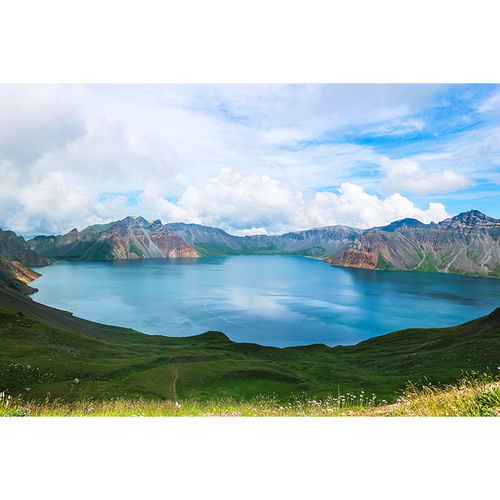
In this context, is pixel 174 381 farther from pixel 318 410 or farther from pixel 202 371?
pixel 318 410

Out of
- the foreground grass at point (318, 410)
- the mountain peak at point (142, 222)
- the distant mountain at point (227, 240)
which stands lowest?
the foreground grass at point (318, 410)

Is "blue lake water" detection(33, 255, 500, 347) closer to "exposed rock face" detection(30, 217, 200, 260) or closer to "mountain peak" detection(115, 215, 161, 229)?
"mountain peak" detection(115, 215, 161, 229)

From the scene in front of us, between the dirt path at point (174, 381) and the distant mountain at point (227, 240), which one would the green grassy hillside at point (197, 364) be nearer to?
the dirt path at point (174, 381)

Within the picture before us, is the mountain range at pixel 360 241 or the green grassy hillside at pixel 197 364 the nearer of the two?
the green grassy hillside at pixel 197 364

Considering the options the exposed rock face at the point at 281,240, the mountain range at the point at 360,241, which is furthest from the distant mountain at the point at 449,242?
the exposed rock face at the point at 281,240

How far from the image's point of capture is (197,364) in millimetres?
8492

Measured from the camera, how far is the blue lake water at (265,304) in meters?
17.4

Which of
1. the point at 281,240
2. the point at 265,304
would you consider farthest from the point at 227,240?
the point at 265,304

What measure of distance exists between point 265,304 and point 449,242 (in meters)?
12.0

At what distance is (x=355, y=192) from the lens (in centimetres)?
823

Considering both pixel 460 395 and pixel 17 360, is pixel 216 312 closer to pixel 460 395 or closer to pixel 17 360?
pixel 17 360

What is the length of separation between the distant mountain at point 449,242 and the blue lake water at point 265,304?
1.47 metres

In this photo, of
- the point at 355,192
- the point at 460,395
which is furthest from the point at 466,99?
the point at 460,395

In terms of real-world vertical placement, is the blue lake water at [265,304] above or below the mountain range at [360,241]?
below
